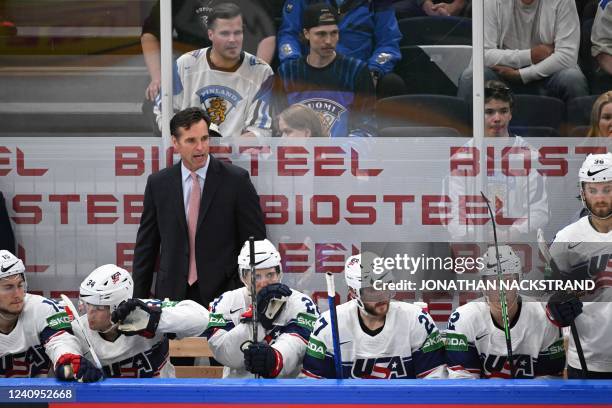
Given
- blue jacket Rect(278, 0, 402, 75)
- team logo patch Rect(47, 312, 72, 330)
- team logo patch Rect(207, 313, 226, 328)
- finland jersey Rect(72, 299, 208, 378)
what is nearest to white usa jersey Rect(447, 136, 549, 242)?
blue jacket Rect(278, 0, 402, 75)

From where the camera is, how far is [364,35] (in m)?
6.65

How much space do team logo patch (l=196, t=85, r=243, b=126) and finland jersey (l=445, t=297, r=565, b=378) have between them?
191 cm

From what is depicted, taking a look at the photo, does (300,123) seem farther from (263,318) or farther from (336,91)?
(263,318)

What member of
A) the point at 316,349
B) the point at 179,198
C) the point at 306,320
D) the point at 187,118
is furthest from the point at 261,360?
the point at 187,118

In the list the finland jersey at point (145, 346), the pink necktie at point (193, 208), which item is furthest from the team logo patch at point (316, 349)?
the pink necktie at point (193, 208)

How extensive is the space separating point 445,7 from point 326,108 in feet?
2.74

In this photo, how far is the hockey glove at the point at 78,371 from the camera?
4664 mm

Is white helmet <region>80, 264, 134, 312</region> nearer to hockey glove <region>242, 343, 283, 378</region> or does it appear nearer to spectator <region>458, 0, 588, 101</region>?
hockey glove <region>242, 343, 283, 378</region>

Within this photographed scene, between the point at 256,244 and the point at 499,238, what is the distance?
1490 mm

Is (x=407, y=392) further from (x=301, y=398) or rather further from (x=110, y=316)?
(x=110, y=316)

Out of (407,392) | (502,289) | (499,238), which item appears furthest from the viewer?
(499,238)

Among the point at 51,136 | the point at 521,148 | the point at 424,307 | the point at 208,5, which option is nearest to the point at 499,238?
the point at 521,148

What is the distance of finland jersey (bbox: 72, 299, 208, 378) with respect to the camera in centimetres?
565

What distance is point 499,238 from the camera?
659 cm
